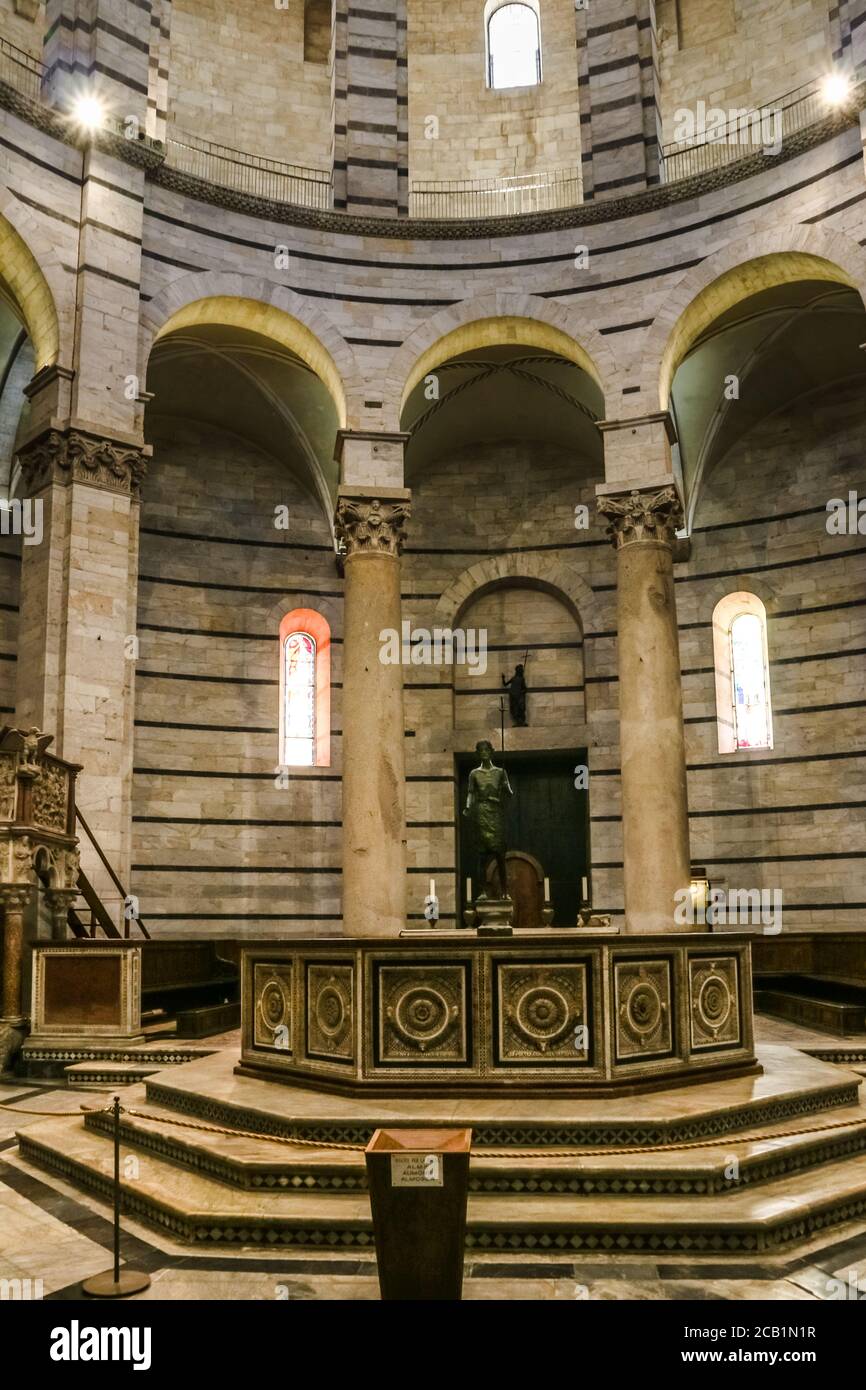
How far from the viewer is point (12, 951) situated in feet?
37.9

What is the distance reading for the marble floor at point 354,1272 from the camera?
4879mm

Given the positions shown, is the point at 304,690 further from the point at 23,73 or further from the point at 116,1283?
the point at 116,1283

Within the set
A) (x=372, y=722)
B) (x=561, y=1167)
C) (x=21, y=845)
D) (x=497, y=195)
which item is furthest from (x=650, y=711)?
(x=561, y=1167)

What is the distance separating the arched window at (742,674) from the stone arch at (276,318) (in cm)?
736

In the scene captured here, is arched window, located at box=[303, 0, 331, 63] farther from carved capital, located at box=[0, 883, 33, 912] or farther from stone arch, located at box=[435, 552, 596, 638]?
carved capital, located at box=[0, 883, 33, 912]

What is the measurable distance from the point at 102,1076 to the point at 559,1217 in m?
6.32

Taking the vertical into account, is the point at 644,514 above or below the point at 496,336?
below

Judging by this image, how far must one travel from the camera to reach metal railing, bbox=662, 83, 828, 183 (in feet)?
54.0

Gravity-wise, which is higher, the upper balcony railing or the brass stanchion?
the upper balcony railing

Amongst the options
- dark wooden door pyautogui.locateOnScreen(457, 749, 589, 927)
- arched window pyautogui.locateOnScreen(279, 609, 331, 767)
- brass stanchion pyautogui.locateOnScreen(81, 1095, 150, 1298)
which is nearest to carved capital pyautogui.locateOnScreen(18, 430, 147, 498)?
arched window pyautogui.locateOnScreen(279, 609, 331, 767)

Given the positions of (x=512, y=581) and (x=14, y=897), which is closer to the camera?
(x=14, y=897)

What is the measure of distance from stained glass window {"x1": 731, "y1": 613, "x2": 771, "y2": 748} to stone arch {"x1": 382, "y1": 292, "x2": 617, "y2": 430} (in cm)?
507

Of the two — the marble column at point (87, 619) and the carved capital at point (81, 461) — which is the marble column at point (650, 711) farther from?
the marble column at point (87, 619)
